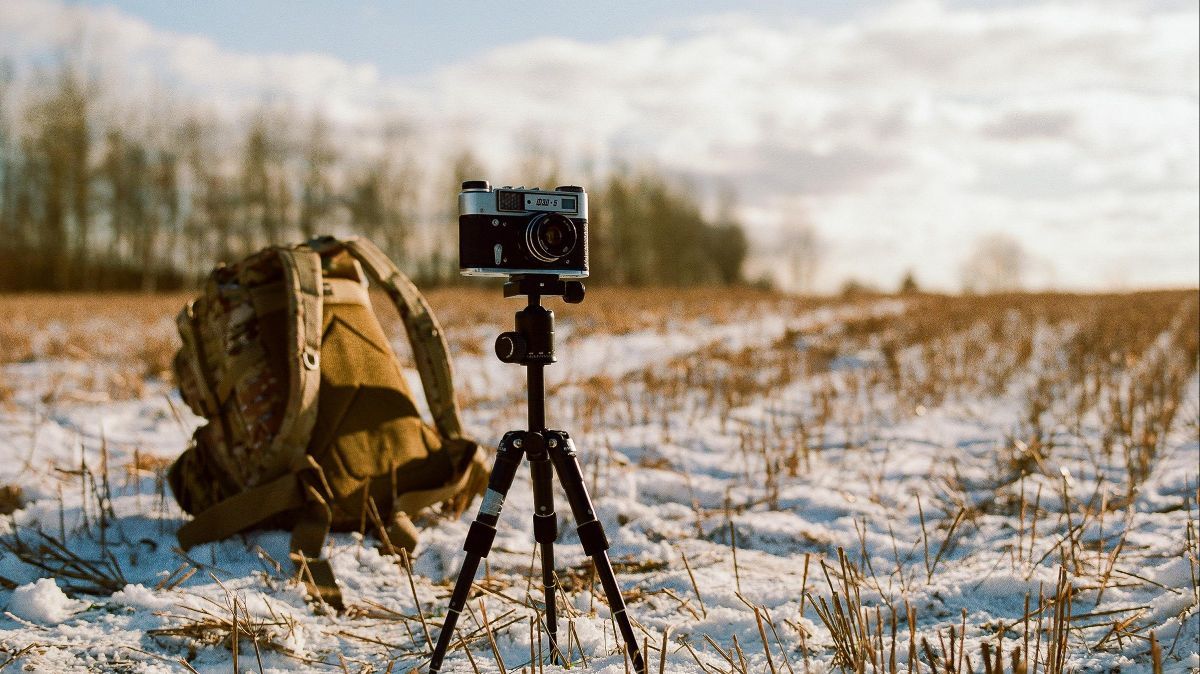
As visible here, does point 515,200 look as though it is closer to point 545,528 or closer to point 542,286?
point 542,286

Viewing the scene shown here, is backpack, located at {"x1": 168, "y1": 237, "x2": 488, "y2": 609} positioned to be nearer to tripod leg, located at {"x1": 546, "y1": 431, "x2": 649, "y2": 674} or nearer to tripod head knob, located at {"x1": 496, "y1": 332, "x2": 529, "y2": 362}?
tripod leg, located at {"x1": 546, "y1": 431, "x2": 649, "y2": 674}

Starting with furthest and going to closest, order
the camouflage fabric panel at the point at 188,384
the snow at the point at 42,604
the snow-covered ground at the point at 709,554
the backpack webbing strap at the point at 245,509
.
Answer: the camouflage fabric panel at the point at 188,384 → the backpack webbing strap at the point at 245,509 → the snow at the point at 42,604 → the snow-covered ground at the point at 709,554

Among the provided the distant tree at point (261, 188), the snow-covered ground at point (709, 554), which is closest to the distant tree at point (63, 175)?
the distant tree at point (261, 188)

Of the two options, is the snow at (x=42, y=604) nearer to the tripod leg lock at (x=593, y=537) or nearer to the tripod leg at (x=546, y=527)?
the tripod leg at (x=546, y=527)

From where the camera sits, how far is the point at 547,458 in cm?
192

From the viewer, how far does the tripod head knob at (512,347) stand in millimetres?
1825

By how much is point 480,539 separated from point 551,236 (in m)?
0.69

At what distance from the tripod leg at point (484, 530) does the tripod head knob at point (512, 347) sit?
0.61ft

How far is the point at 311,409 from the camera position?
2809mm

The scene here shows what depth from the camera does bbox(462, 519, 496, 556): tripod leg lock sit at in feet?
6.05

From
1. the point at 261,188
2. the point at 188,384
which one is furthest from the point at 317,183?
the point at 188,384

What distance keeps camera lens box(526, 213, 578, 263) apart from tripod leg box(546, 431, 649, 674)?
0.41m

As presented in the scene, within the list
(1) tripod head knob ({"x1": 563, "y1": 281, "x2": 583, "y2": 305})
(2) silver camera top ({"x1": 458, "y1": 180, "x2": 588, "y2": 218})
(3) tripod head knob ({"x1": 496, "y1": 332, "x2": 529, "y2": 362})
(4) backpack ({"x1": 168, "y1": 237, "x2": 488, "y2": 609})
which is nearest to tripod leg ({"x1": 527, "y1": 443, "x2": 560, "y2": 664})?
(3) tripod head knob ({"x1": 496, "y1": 332, "x2": 529, "y2": 362})

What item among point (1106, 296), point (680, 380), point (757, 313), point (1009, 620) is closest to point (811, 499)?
point (1009, 620)
